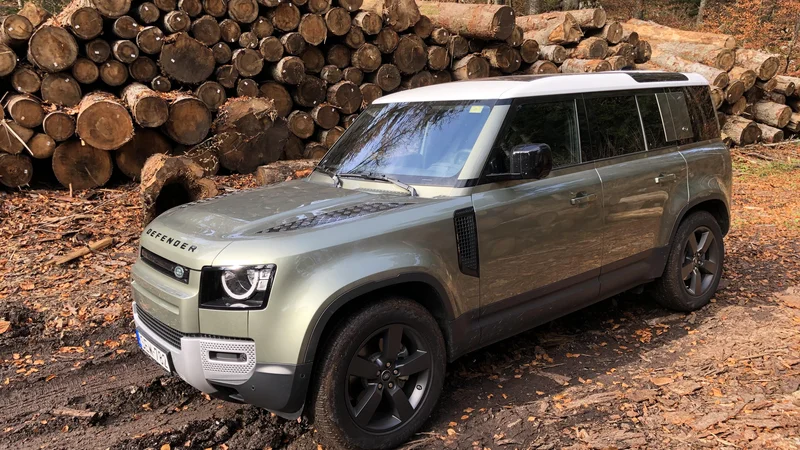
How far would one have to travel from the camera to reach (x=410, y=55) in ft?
32.3

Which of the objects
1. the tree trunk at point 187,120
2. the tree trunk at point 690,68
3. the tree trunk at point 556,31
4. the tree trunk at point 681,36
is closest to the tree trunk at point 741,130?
the tree trunk at point 690,68

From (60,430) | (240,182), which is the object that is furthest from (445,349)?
(240,182)

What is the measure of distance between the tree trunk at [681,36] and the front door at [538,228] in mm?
11294

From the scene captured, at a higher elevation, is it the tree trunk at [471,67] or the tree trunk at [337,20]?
the tree trunk at [337,20]

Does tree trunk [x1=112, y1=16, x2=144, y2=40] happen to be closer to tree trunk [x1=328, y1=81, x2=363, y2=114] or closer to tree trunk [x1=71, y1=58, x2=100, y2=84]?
tree trunk [x1=71, y1=58, x2=100, y2=84]

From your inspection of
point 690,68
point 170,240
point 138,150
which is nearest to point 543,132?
point 170,240

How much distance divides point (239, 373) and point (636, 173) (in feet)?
10.7

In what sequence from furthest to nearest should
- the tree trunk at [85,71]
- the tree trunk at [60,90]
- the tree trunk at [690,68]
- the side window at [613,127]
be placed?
the tree trunk at [690,68] < the tree trunk at [85,71] < the tree trunk at [60,90] < the side window at [613,127]

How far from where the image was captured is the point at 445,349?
142 inches

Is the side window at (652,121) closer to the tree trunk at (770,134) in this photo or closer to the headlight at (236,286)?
the headlight at (236,286)

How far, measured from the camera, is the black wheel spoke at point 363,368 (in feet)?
10.5

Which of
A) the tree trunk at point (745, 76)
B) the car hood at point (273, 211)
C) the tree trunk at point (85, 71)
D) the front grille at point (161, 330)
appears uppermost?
the tree trunk at point (85, 71)

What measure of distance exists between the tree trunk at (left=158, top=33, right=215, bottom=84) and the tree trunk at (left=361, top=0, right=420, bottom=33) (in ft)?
8.73

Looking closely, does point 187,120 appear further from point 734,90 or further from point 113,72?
point 734,90
